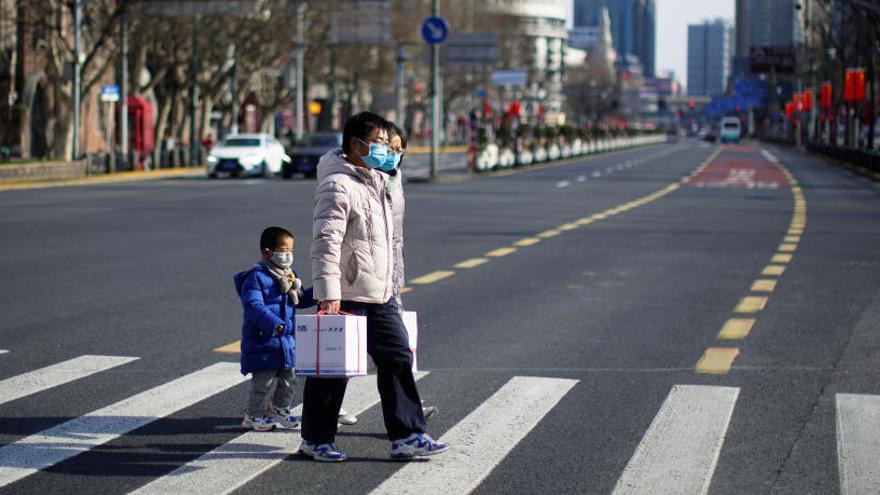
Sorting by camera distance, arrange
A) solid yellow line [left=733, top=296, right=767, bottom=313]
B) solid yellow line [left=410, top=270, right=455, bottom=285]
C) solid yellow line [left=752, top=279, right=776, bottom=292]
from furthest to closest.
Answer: solid yellow line [left=410, top=270, right=455, bottom=285], solid yellow line [left=752, top=279, right=776, bottom=292], solid yellow line [left=733, top=296, right=767, bottom=313]

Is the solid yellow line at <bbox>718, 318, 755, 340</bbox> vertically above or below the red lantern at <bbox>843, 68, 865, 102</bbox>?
below

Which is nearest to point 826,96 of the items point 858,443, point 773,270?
point 773,270

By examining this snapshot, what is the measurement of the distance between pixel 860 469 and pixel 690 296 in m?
7.38

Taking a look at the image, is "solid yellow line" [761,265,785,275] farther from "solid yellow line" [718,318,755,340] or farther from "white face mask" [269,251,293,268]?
"white face mask" [269,251,293,268]

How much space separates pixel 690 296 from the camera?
14531mm

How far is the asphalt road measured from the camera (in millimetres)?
7129

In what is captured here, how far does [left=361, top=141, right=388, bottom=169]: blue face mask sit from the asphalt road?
140 centimetres

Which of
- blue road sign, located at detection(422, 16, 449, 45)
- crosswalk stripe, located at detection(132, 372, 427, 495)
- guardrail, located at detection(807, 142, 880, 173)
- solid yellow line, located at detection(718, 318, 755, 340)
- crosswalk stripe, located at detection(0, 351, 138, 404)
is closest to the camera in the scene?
crosswalk stripe, located at detection(132, 372, 427, 495)

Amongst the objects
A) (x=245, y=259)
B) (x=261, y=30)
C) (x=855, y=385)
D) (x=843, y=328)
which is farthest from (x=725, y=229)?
(x=261, y=30)

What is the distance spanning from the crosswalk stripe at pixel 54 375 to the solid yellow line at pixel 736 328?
4.43m

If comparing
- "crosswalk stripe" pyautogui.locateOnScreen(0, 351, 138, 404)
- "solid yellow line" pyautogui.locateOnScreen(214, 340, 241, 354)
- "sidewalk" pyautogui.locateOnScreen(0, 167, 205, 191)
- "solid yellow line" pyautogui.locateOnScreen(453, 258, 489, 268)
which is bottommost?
"sidewalk" pyautogui.locateOnScreen(0, 167, 205, 191)

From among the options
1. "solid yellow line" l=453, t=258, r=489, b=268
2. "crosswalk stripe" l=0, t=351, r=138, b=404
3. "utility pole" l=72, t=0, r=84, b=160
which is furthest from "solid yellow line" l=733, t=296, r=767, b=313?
"utility pole" l=72, t=0, r=84, b=160

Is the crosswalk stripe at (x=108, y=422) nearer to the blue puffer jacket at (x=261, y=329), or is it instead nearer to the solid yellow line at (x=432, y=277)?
the blue puffer jacket at (x=261, y=329)

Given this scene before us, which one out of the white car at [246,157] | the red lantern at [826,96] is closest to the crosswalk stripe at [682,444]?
the white car at [246,157]
